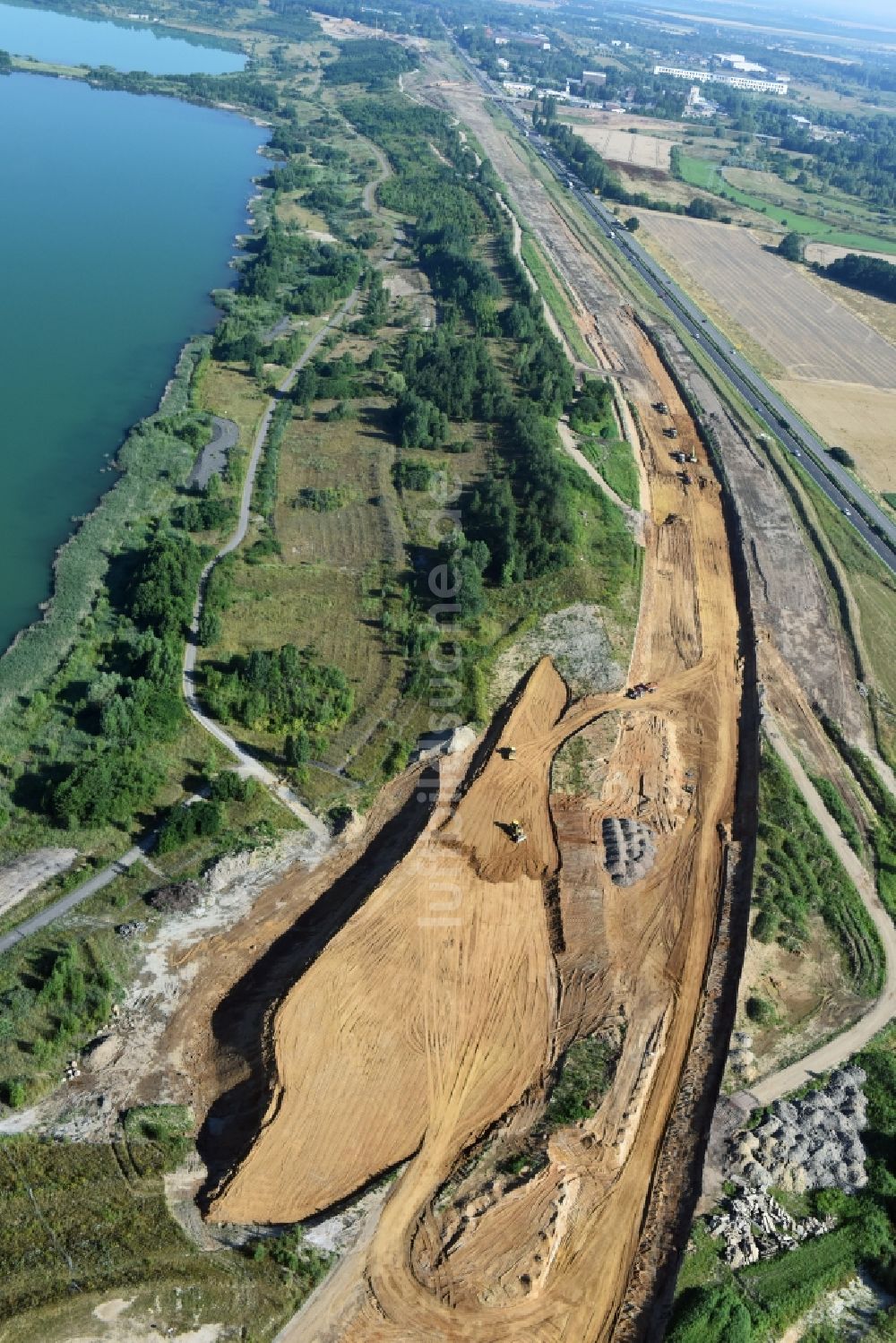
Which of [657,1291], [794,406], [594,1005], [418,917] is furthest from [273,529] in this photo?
[794,406]

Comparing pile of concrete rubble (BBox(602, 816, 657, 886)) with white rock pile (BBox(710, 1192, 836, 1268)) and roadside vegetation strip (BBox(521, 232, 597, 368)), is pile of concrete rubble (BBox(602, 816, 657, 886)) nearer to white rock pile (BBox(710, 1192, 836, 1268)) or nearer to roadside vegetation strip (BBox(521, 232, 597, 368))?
white rock pile (BBox(710, 1192, 836, 1268))

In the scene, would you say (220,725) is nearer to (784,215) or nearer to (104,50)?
(784,215)

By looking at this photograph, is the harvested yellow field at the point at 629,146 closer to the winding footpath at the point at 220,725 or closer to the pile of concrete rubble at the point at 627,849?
the winding footpath at the point at 220,725

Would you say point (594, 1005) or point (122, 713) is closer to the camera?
point (594, 1005)

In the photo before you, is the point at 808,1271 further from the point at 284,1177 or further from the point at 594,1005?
the point at 284,1177

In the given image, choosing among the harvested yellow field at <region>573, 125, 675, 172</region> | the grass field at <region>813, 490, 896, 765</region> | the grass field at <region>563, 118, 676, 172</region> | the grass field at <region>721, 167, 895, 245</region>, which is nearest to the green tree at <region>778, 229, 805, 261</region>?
the grass field at <region>721, 167, 895, 245</region>
